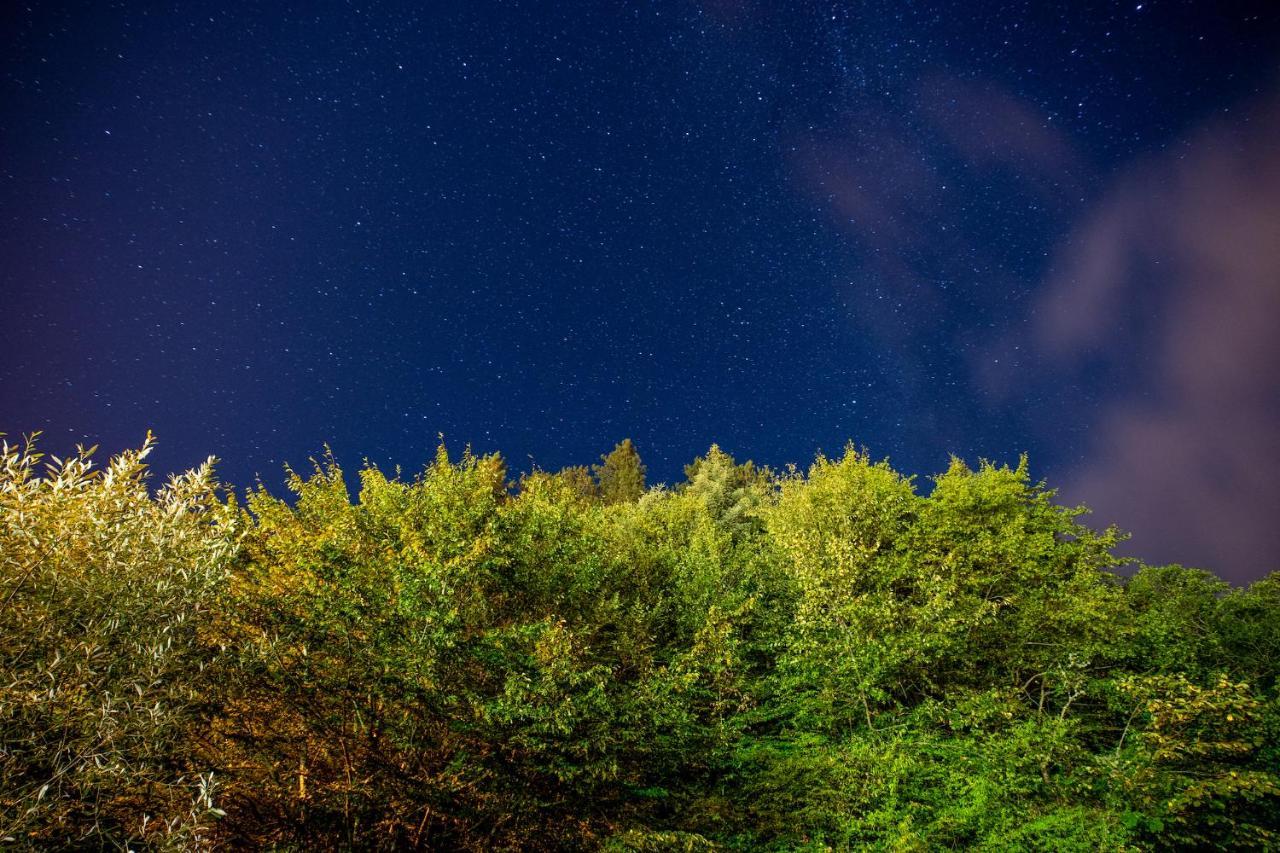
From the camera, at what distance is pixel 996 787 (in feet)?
38.4

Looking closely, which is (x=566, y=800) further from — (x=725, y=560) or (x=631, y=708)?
(x=725, y=560)

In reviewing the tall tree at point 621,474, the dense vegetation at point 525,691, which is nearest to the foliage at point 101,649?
the dense vegetation at point 525,691

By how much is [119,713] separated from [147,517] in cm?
329

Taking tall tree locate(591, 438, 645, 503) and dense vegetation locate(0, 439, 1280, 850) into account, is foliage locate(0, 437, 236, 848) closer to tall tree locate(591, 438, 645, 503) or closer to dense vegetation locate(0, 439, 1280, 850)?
dense vegetation locate(0, 439, 1280, 850)

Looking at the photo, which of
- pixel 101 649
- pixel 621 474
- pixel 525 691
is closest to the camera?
pixel 101 649

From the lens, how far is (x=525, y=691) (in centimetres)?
1053

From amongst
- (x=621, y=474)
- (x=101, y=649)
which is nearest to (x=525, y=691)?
(x=101, y=649)

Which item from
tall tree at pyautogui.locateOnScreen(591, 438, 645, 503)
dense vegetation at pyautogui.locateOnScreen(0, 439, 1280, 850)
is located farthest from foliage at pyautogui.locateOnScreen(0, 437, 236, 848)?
tall tree at pyautogui.locateOnScreen(591, 438, 645, 503)

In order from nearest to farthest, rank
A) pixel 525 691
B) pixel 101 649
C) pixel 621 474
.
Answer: pixel 101 649
pixel 525 691
pixel 621 474

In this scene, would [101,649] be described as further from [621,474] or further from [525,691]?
[621,474]

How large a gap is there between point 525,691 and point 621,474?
2490 inches

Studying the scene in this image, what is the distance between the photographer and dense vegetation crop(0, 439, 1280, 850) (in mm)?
6180

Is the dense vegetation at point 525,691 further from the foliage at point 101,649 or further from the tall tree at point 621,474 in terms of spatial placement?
the tall tree at point 621,474

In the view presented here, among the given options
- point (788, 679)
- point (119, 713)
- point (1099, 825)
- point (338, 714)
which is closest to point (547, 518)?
point (338, 714)
